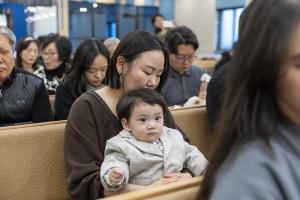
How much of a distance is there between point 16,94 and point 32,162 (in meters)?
0.62

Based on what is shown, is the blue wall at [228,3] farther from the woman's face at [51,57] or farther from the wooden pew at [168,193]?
the wooden pew at [168,193]

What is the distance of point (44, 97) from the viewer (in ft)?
8.14

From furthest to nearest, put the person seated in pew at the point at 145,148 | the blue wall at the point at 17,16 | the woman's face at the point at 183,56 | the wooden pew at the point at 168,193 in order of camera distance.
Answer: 1. the blue wall at the point at 17,16
2. the woman's face at the point at 183,56
3. the person seated in pew at the point at 145,148
4. the wooden pew at the point at 168,193

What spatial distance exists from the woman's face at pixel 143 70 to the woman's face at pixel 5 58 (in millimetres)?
895

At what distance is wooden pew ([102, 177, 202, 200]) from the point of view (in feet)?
3.52

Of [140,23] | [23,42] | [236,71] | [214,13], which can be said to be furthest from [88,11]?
A: [236,71]

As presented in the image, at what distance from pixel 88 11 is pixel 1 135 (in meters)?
9.74

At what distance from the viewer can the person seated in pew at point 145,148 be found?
155cm

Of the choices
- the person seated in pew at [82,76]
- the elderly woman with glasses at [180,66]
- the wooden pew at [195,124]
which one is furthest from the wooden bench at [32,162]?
the elderly woman with glasses at [180,66]

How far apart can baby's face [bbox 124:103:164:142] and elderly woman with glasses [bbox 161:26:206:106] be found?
145 centimetres

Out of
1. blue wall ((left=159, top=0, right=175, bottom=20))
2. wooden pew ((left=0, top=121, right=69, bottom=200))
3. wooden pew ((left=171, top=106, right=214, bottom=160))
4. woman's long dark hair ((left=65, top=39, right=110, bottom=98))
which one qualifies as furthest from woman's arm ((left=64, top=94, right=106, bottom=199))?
blue wall ((left=159, top=0, right=175, bottom=20))

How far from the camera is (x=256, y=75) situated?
2.19ft

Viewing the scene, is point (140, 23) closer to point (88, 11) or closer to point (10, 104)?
point (88, 11)

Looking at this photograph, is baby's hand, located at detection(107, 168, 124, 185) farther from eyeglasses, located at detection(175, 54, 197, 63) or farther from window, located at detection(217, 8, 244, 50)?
window, located at detection(217, 8, 244, 50)
